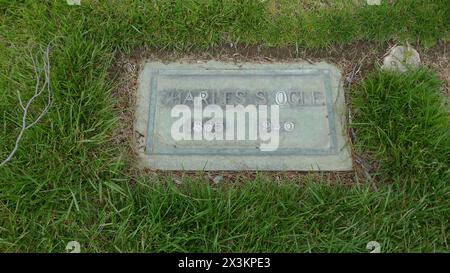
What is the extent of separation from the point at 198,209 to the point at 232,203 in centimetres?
14

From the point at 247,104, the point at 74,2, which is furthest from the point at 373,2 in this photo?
the point at 74,2

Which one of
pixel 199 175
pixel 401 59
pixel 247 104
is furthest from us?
pixel 401 59

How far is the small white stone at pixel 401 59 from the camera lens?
2.16 meters

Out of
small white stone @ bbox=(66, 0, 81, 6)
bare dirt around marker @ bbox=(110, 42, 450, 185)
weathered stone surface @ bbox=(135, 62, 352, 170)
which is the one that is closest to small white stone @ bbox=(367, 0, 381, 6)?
bare dirt around marker @ bbox=(110, 42, 450, 185)

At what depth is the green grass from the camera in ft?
5.90

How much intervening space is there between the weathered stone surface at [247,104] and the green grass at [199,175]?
91 millimetres

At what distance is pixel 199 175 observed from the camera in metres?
1.94

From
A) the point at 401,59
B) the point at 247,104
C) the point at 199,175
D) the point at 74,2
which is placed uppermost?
the point at 74,2

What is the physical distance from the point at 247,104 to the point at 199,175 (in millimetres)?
398

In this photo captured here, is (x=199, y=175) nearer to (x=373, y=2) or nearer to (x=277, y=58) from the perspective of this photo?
(x=277, y=58)

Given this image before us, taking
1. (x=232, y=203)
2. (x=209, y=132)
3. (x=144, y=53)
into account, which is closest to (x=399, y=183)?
(x=232, y=203)

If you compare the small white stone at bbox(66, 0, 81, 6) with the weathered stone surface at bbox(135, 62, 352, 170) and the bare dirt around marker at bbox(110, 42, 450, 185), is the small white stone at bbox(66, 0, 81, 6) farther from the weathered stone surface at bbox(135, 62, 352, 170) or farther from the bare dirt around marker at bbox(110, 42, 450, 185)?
the weathered stone surface at bbox(135, 62, 352, 170)

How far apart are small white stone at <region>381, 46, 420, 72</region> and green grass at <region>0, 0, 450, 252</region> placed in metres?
0.07

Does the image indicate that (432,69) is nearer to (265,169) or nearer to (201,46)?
(265,169)
